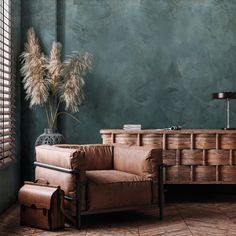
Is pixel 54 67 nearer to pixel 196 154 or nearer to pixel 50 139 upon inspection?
pixel 50 139

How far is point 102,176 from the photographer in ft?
16.5

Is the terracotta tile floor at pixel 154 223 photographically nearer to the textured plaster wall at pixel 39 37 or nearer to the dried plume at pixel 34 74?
the textured plaster wall at pixel 39 37

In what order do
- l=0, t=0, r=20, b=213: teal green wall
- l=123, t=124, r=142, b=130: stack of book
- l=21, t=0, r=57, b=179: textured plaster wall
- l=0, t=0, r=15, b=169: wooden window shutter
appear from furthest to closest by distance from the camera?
l=21, t=0, r=57, b=179: textured plaster wall → l=123, t=124, r=142, b=130: stack of book → l=0, t=0, r=20, b=213: teal green wall → l=0, t=0, r=15, b=169: wooden window shutter

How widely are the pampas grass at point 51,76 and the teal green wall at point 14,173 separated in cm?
13

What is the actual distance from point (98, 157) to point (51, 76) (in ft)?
4.22

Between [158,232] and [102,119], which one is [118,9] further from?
[158,232]

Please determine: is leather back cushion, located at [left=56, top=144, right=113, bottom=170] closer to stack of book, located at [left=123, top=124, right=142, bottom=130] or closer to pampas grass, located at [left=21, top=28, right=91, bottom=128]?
stack of book, located at [left=123, top=124, right=142, bottom=130]

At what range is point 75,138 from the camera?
6.70 m

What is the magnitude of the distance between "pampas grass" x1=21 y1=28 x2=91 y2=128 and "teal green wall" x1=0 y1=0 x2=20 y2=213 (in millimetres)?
134

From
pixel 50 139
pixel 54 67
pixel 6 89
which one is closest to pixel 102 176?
pixel 50 139

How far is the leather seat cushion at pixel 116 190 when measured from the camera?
4840mm

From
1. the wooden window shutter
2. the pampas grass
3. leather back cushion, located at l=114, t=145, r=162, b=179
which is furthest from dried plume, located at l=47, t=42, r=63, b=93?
leather back cushion, located at l=114, t=145, r=162, b=179

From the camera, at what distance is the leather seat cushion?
15.9 ft

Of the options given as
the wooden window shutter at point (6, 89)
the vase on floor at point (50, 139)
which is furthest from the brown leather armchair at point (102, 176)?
the vase on floor at point (50, 139)
